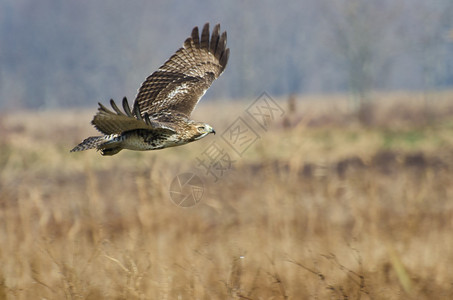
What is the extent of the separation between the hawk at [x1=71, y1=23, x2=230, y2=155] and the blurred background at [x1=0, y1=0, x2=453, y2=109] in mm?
29630

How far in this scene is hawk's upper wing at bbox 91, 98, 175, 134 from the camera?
4.78 m

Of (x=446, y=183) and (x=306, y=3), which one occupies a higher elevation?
(x=306, y=3)

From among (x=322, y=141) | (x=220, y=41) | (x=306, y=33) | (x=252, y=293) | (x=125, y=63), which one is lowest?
(x=252, y=293)

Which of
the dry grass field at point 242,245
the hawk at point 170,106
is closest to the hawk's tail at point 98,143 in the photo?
the hawk at point 170,106

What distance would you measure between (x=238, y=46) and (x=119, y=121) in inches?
2081

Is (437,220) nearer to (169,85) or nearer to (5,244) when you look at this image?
(169,85)

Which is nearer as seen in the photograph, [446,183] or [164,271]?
[164,271]

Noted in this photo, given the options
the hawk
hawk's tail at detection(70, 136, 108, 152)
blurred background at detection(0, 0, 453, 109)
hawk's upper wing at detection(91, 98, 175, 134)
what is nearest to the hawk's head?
the hawk

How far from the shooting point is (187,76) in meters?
7.08

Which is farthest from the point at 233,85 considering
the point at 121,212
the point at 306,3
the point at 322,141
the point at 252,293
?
the point at 252,293

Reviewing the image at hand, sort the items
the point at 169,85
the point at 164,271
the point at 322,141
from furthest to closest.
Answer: the point at 322,141, the point at 169,85, the point at 164,271

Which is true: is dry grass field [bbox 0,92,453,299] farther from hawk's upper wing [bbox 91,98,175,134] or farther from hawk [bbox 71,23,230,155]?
hawk's upper wing [bbox 91,98,175,134]

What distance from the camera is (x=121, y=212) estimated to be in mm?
9977

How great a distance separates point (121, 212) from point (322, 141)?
31.5 feet
